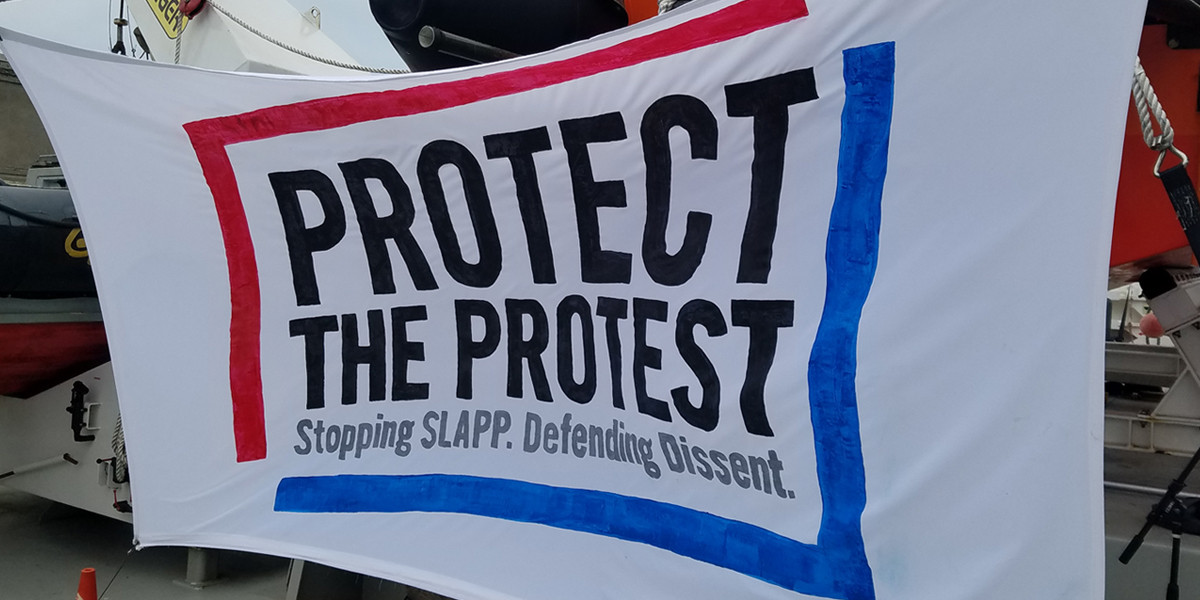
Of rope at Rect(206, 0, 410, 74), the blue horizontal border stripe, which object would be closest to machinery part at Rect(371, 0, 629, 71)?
rope at Rect(206, 0, 410, 74)

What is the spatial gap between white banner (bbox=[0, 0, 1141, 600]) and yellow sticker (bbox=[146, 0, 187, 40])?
228 cm

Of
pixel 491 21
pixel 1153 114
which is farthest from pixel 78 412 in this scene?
pixel 1153 114

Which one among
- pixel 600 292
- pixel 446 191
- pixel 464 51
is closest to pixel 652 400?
pixel 600 292

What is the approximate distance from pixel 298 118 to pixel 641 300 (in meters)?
1.04

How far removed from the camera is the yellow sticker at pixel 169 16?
14.8 feet

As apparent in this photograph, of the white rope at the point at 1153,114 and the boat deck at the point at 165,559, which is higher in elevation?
the white rope at the point at 1153,114

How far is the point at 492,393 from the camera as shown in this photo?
1.92 meters

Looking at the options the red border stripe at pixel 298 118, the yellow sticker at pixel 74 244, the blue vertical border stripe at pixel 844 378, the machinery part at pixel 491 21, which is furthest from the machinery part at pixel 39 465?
the blue vertical border stripe at pixel 844 378

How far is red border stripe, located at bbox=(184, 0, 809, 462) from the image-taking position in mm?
1652

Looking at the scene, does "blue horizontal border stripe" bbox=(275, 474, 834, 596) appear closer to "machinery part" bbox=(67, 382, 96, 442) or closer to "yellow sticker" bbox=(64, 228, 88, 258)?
"machinery part" bbox=(67, 382, 96, 442)

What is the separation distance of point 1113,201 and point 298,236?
A: 1.79m

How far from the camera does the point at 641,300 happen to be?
1.73 m

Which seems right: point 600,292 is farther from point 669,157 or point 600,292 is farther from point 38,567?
point 38,567

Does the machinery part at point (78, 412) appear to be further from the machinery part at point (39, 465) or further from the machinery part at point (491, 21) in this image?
the machinery part at point (491, 21)
